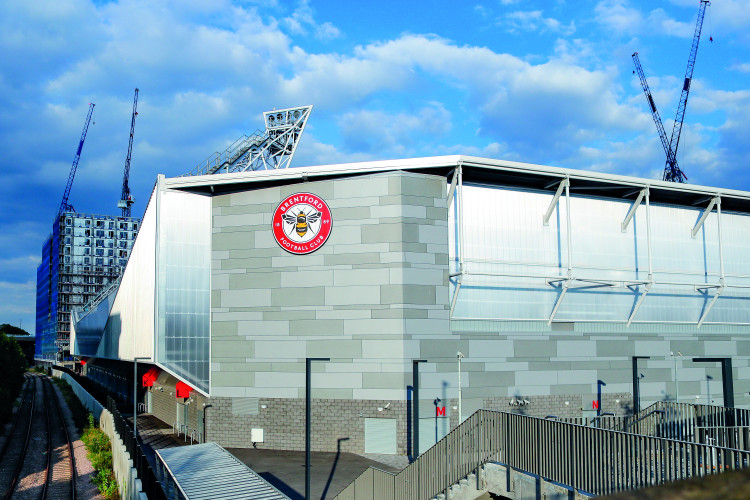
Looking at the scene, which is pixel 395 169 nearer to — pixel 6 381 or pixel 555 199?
pixel 555 199

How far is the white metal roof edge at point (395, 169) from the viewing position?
34.2m

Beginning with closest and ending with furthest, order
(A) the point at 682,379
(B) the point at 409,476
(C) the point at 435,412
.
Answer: (B) the point at 409,476, (C) the point at 435,412, (A) the point at 682,379

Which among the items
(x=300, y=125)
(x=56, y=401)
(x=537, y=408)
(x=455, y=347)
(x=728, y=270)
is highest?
(x=300, y=125)

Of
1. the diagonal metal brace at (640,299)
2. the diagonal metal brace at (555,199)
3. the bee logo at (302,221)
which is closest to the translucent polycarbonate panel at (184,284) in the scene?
the bee logo at (302,221)

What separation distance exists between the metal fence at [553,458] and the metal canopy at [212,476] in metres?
3.95

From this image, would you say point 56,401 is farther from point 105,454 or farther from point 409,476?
point 409,476

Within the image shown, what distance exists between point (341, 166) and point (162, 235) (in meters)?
11.6

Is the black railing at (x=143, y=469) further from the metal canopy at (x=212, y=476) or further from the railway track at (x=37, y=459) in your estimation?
the railway track at (x=37, y=459)

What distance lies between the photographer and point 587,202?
1531 inches

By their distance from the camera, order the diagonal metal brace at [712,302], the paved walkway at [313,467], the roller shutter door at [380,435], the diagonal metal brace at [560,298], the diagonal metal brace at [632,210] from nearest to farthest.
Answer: the paved walkway at [313,467], the roller shutter door at [380,435], the diagonal metal brace at [560,298], the diagonal metal brace at [632,210], the diagonal metal brace at [712,302]

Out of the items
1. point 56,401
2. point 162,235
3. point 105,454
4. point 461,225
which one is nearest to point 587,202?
point 461,225

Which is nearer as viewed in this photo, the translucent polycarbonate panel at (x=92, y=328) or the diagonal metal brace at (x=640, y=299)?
the diagonal metal brace at (x=640, y=299)

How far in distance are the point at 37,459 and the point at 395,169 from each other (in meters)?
28.2

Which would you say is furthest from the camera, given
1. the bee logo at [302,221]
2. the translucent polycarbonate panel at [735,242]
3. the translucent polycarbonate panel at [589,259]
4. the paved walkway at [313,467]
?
the translucent polycarbonate panel at [735,242]
